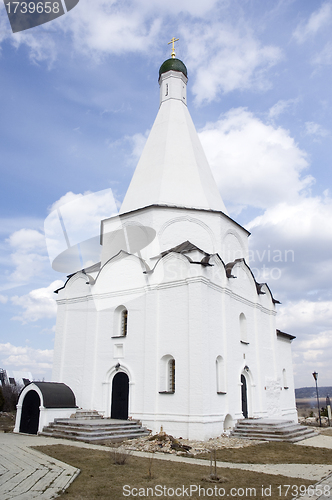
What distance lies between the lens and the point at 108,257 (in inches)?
750

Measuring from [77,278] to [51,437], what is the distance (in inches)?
286

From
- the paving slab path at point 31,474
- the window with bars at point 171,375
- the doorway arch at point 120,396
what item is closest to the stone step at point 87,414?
the doorway arch at point 120,396

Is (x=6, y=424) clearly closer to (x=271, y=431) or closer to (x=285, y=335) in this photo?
(x=271, y=431)

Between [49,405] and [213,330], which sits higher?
[213,330]

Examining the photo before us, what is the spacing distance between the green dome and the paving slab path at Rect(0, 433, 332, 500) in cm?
2095

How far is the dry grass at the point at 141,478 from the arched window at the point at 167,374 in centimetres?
502

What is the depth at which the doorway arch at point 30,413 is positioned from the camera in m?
14.3

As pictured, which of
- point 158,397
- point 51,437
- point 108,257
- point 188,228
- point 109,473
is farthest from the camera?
point 108,257

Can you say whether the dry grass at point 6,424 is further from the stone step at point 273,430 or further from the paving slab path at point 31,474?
the stone step at point 273,430

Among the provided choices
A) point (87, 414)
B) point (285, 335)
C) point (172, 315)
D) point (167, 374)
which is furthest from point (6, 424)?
point (285, 335)

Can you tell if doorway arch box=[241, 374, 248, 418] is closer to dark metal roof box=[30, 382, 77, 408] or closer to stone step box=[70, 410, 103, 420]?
stone step box=[70, 410, 103, 420]

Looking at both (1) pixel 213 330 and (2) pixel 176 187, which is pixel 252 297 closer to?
(1) pixel 213 330

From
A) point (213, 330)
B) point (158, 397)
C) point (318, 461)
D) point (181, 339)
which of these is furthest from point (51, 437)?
point (318, 461)

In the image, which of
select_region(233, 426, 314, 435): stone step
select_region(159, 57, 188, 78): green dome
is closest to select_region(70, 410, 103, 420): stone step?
select_region(233, 426, 314, 435): stone step
